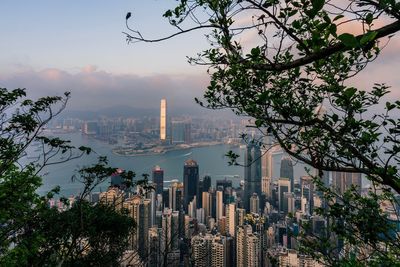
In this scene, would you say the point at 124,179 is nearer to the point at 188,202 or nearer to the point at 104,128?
the point at 188,202

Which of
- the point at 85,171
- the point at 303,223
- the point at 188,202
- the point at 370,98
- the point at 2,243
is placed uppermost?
the point at 370,98

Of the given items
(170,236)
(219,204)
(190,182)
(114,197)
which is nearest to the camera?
(170,236)

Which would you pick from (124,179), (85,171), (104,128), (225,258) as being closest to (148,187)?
(124,179)

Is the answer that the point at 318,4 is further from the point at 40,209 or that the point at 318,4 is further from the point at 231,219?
the point at 231,219

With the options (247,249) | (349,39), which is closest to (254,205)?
(247,249)

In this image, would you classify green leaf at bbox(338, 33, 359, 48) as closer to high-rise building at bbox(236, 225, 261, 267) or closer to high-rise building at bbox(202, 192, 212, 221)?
high-rise building at bbox(236, 225, 261, 267)

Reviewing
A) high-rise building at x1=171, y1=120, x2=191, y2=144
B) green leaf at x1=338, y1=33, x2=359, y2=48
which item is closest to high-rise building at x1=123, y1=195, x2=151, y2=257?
green leaf at x1=338, y1=33, x2=359, y2=48

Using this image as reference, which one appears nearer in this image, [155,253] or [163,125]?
[155,253]
